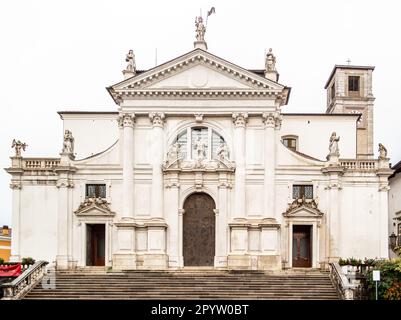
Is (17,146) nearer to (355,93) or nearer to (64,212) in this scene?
(64,212)

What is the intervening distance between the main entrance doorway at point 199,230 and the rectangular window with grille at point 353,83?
107 ft

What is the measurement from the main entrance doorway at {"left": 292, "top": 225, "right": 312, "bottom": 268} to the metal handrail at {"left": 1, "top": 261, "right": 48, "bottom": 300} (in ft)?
50.7

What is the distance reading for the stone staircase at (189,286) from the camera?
1224 inches

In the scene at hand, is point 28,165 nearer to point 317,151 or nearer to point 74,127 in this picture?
point 74,127

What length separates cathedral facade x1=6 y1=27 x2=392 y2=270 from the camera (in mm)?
37781

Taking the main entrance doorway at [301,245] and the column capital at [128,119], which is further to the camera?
the column capital at [128,119]

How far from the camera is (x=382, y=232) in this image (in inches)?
1492

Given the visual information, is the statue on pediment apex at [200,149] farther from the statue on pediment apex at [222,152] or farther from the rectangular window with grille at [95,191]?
the rectangular window with grille at [95,191]

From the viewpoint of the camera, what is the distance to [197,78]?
127ft

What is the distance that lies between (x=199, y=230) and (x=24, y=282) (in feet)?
37.6

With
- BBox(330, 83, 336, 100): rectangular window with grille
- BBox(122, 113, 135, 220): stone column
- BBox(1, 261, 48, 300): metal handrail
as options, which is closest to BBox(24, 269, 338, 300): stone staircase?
BBox(1, 261, 48, 300): metal handrail

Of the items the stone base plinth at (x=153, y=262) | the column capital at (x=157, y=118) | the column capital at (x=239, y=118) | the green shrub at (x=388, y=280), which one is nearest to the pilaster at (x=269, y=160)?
the column capital at (x=239, y=118)

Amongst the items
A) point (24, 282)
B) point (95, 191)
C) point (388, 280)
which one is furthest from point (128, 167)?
point (388, 280)

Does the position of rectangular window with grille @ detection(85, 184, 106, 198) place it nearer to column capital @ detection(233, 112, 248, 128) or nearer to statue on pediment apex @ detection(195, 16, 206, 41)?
column capital @ detection(233, 112, 248, 128)
